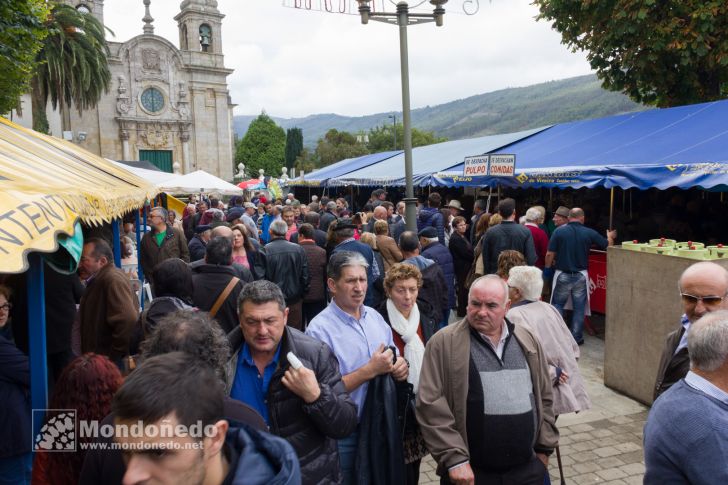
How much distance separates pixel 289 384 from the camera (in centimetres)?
250

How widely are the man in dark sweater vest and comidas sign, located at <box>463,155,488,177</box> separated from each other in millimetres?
7596

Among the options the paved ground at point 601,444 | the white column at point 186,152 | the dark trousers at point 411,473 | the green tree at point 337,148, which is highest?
the green tree at point 337,148

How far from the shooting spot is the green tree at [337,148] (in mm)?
64125

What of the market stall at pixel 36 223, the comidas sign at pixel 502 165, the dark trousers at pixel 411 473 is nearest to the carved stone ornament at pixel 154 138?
the comidas sign at pixel 502 165

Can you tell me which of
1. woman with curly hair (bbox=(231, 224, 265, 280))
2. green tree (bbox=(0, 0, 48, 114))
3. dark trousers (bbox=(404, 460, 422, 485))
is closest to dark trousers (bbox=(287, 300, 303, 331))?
woman with curly hair (bbox=(231, 224, 265, 280))

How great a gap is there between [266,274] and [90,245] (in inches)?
98.1

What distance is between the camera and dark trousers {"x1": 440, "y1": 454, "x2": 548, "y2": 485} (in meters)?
3.00

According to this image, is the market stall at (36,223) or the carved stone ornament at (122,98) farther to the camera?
the carved stone ornament at (122,98)

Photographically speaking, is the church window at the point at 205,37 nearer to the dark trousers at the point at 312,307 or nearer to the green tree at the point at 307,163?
the green tree at the point at 307,163

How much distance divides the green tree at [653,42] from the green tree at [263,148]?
66.7 metres

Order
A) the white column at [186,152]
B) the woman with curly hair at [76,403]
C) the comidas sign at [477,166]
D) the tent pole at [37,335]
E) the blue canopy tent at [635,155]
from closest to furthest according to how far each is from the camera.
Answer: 1. the woman with curly hair at [76,403]
2. the tent pole at [37,335]
3. the blue canopy tent at [635,155]
4. the comidas sign at [477,166]
5. the white column at [186,152]

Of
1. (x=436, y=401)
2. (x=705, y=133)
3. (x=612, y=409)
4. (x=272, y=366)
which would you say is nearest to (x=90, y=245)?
(x=272, y=366)

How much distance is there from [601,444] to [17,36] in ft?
32.3

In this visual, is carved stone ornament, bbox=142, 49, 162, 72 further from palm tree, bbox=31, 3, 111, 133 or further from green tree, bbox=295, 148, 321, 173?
green tree, bbox=295, 148, 321, 173
